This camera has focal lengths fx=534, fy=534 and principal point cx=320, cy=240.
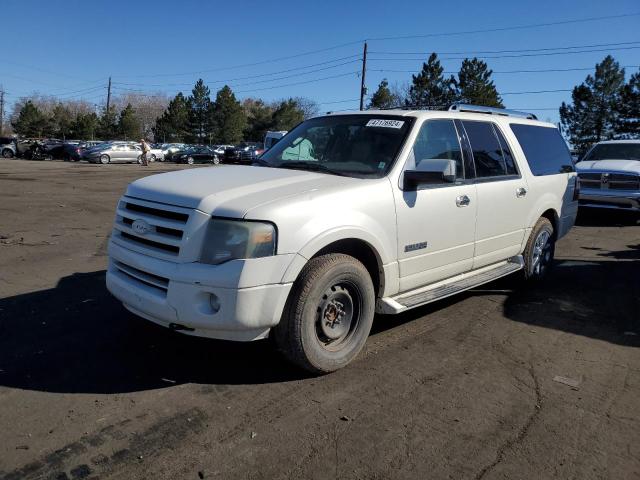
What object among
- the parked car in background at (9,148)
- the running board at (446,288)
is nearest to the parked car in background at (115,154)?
the parked car in background at (9,148)

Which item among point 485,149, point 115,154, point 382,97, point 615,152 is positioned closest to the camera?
point 485,149

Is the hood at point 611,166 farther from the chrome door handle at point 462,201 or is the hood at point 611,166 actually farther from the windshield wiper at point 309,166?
the windshield wiper at point 309,166

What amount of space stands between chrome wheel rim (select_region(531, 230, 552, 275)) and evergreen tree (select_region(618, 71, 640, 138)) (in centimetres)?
4513

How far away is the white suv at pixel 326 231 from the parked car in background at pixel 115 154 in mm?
39484

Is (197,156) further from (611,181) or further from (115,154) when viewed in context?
(611,181)

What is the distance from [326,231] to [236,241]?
0.64 meters

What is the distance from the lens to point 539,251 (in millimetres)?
6457

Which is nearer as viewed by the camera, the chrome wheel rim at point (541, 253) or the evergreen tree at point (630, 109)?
the chrome wheel rim at point (541, 253)

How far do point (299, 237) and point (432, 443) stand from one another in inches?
58.2

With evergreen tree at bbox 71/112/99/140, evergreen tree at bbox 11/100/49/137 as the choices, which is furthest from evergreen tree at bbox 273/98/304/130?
evergreen tree at bbox 11/100/49/137

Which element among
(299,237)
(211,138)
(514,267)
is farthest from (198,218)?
(211,138)

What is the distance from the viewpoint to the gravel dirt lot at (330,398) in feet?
9.29

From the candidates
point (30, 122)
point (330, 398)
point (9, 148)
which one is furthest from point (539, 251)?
point (30, 122)

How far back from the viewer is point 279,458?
286 centimetres
